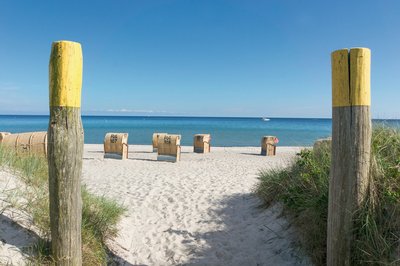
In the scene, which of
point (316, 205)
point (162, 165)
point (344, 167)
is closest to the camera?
point (344, 167)

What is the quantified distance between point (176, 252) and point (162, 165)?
6.89 metres

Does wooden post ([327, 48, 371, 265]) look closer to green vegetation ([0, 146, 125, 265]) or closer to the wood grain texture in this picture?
the wood grain texture

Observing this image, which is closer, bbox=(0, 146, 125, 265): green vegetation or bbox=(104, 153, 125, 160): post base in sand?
bbox=(0, 146, 125, 265): green vegetation

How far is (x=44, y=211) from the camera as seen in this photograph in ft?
10.8

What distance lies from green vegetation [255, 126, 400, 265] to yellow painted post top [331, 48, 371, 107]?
70cm

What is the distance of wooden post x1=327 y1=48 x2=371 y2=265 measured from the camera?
2.75 m

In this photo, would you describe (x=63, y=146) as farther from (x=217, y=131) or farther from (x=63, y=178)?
(x=217, y=131)

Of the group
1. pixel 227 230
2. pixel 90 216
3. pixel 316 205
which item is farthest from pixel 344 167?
pixel 90 216

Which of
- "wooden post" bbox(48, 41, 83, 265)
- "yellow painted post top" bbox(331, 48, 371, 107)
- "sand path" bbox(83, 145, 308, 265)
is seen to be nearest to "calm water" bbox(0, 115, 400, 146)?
"sand path" bbox(83, 145, 308, 265)

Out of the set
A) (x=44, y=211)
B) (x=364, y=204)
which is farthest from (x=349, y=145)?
(x=44, y=211)

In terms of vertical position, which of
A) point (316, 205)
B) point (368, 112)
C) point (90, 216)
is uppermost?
point (368, 112)

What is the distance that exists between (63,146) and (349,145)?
259 centimetres

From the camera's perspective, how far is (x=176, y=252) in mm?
4043

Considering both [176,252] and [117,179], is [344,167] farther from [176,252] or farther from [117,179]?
[117,179]
